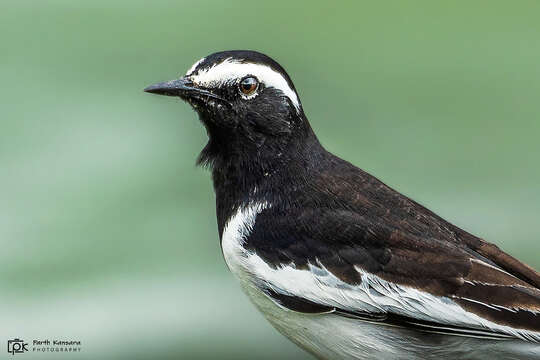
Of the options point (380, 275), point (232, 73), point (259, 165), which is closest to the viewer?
point (380, 275)

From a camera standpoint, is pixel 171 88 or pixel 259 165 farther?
pixel 259 165

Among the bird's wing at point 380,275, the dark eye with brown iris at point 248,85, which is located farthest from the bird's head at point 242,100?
the bird's wing at point 380,275

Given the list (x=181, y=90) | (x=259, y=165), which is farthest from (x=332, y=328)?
(x=181, y=90)

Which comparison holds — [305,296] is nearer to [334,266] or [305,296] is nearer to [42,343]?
[334,266]

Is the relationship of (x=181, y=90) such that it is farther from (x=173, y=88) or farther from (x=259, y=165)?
(x=259, y=165)

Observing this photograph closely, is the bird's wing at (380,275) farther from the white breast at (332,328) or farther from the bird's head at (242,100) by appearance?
the bird's head at (242,100)

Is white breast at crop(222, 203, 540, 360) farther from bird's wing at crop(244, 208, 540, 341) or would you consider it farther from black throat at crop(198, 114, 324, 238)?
black throat at crop(198, 114, 324, 238)

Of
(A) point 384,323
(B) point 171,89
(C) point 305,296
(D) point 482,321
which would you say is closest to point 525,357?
(D) point 482,321

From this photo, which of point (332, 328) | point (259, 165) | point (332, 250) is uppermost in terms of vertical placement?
point (259, 165)

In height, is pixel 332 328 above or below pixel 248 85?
below
